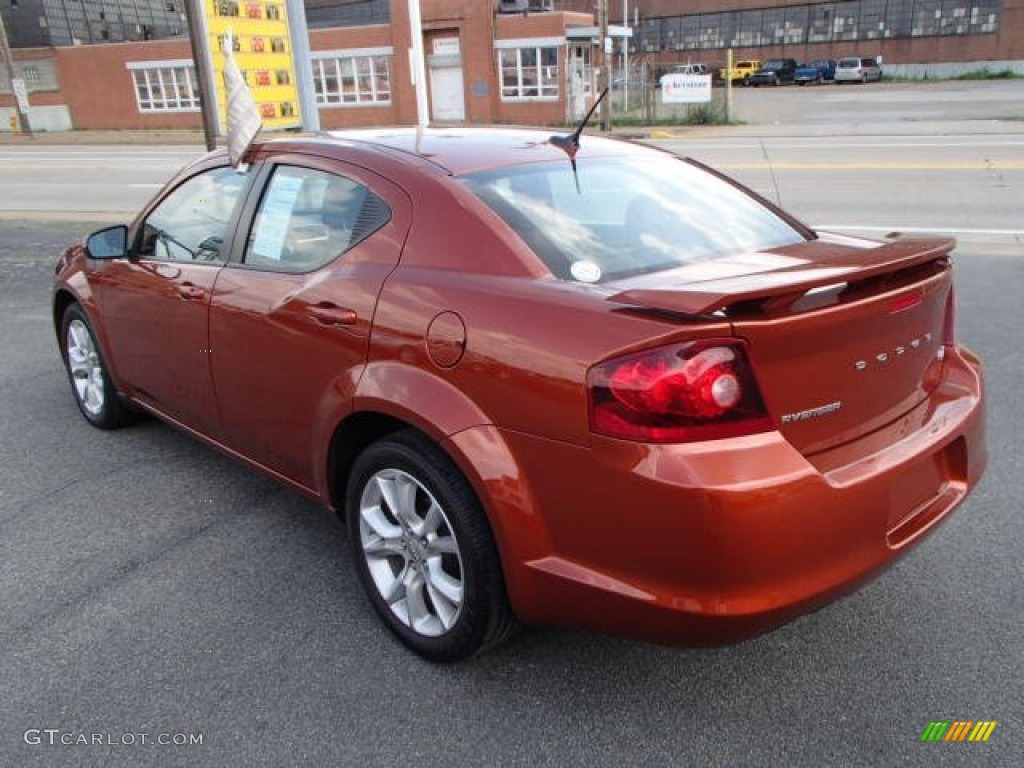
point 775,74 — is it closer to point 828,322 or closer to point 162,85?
point 162,85

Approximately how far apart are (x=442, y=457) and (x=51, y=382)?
421 cm

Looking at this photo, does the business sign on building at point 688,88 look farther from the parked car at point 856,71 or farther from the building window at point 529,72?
the parked car at point 856,71

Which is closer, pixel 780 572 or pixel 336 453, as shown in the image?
pixel 780 572

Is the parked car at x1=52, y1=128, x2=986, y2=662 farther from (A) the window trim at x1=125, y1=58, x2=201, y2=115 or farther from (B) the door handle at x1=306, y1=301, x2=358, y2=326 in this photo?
(A) the window trim at x1=125, y1=58, x2=201, y2=115

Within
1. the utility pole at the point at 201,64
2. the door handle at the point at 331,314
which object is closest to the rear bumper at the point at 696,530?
the door handle at the point at 331,314

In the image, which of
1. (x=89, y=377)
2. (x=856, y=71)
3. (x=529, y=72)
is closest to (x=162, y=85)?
(x=529, y=72)

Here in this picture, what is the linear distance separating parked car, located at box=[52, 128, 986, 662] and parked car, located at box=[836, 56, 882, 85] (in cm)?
6018

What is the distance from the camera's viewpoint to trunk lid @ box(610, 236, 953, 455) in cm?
215

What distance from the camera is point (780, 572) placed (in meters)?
2.12

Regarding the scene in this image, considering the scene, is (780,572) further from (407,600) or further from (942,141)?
(942,141)

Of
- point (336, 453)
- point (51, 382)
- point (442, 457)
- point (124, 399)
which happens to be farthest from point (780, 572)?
point (51, 382)

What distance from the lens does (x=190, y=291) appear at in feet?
11.7

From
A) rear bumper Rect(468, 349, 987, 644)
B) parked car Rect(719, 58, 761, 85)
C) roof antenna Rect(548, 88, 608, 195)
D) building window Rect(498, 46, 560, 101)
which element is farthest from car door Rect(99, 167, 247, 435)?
parked car Rect(719, 58, 761, 85)

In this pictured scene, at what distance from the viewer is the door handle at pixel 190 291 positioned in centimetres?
351
